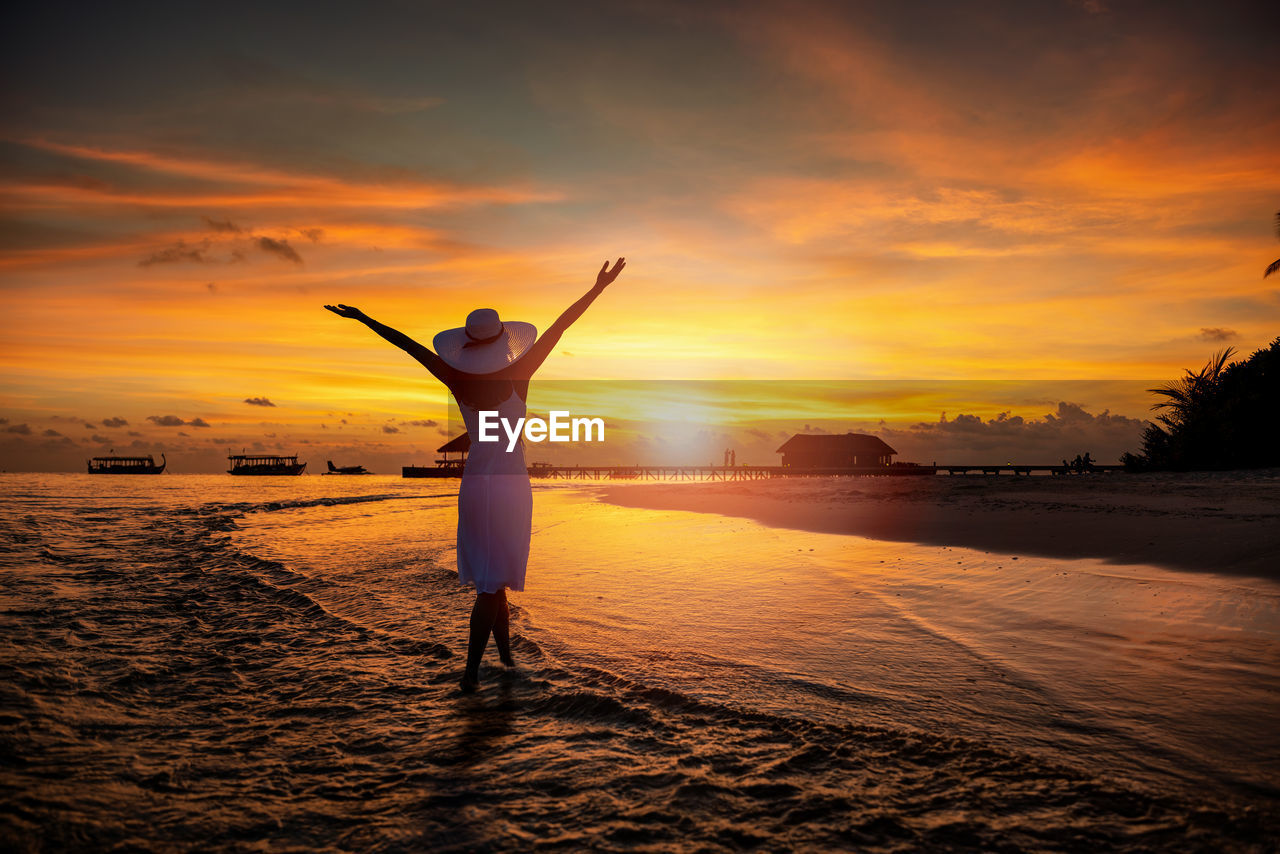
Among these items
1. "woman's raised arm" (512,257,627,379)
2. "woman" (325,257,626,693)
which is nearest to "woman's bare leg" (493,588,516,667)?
"woman" (325,257,626,693)

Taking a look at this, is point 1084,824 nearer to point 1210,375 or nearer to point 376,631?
point 376,631

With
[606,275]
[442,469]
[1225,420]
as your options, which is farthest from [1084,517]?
[442,469]

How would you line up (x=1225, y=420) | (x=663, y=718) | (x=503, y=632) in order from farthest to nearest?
(x=1225, y=420) → (x=503, y=632) → (x=663, y=718)

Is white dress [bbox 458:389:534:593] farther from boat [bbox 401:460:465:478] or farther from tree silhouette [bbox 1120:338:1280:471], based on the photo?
boat [bbox 401:460:465:478]

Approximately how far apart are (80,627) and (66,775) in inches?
179

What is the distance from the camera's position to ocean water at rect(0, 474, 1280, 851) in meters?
3.00

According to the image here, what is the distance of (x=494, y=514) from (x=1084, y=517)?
50.2 feet

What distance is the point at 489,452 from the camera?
5035 mm

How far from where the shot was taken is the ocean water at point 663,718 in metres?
3.00

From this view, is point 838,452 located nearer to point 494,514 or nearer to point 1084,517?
point 1084,517

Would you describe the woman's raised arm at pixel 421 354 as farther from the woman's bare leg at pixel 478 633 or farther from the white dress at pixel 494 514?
the woman's bare leg at pixel 478 633

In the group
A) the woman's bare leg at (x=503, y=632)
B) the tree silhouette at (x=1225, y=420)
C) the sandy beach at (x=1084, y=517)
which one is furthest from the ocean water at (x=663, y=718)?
the tree silhouette at (x=1225, y=420)

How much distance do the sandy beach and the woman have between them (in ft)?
32.0

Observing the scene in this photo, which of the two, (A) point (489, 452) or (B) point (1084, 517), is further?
(B) point (1084, 517)
